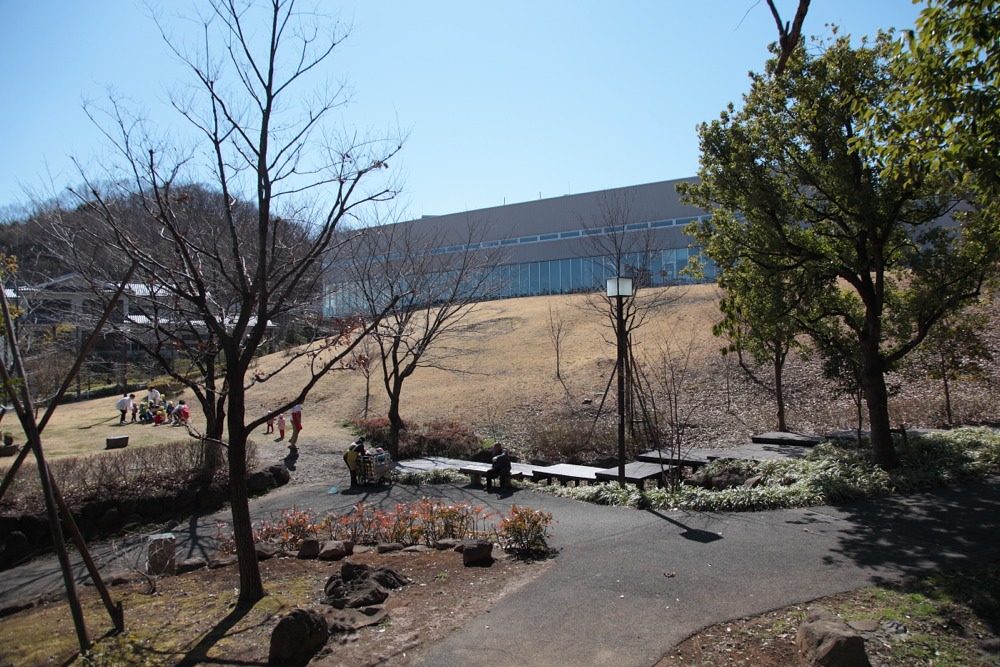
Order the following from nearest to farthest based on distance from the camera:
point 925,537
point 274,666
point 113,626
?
point 274,666
point 113,626
point 925,537

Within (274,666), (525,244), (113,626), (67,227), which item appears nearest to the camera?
(274,666)

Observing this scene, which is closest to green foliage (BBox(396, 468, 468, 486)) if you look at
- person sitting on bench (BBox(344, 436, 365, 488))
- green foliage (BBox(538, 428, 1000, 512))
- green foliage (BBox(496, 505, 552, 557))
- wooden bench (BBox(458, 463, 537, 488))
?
wooden bench (BBox(458, 463, 537, 488))

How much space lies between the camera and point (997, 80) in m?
5.72

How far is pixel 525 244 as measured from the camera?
50.3 metres

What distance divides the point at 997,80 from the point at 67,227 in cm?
1256

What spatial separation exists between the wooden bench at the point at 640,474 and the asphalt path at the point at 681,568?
61.2 inches

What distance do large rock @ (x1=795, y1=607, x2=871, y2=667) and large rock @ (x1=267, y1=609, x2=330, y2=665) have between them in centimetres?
361

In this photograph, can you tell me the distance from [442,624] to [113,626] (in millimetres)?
2986

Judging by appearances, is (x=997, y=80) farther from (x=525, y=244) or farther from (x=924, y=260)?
(x=525, y=244)

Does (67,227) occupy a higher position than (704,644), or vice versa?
(67,227)

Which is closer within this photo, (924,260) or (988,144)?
(988,144)

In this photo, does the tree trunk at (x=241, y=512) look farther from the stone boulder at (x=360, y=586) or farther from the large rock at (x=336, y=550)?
the large rock at (x=336, y=550)

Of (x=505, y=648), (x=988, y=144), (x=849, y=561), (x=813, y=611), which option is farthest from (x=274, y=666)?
(x=988, y=144)

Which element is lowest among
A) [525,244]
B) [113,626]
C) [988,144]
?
[113,626]
